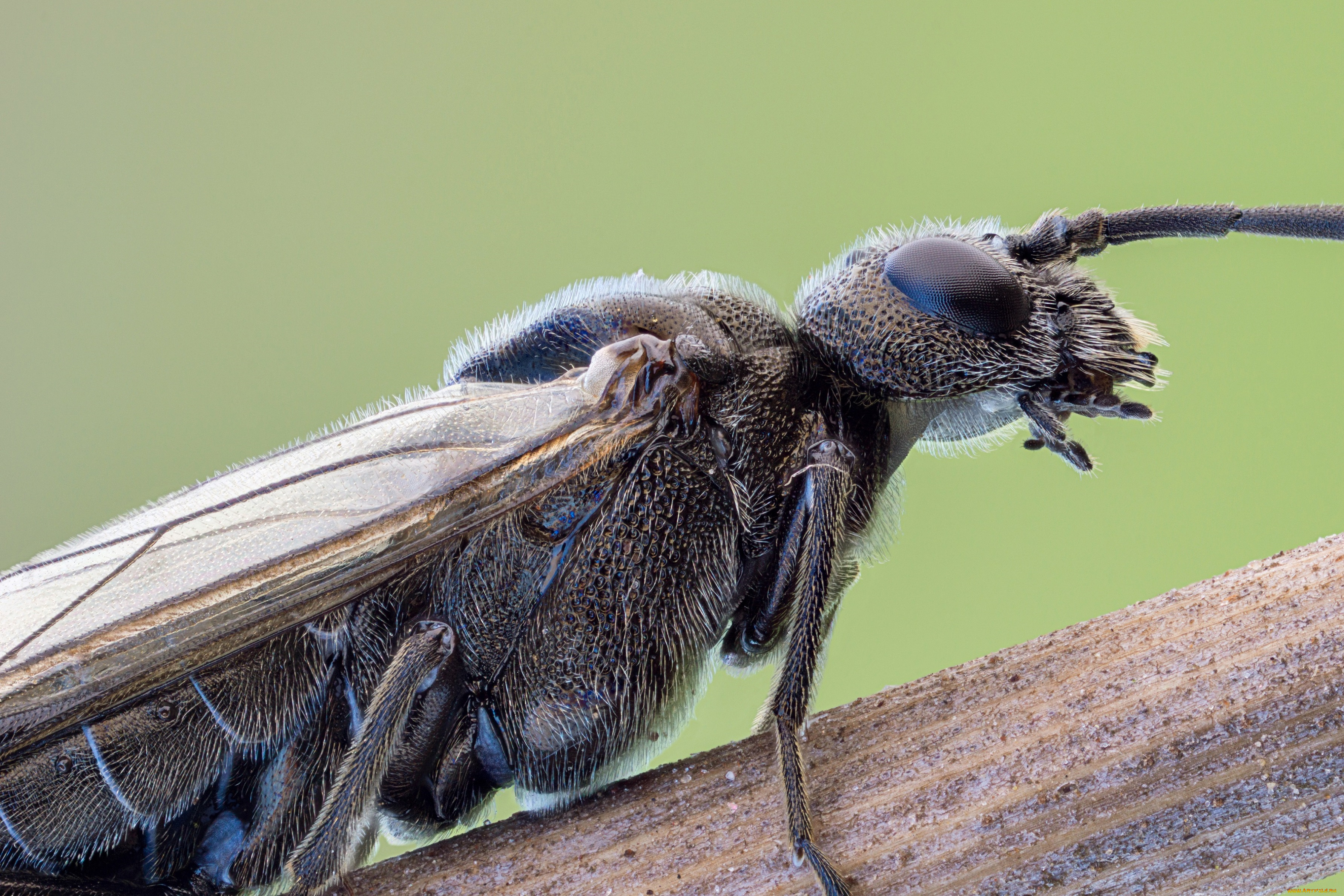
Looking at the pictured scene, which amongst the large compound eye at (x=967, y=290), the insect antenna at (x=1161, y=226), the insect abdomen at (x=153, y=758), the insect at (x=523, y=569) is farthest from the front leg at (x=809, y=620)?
the insect abdomen at (x=153, y=758)

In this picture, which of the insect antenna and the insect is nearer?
the insect

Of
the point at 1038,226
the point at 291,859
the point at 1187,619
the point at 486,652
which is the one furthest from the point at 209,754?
the point at 1038,226

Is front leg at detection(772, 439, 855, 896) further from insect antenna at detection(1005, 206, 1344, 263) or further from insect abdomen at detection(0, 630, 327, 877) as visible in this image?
insect abdomen at detection(0, 630, 327, 877)

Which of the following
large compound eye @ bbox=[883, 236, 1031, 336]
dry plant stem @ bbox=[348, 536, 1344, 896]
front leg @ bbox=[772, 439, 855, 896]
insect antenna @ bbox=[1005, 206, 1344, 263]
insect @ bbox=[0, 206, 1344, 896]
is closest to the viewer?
dry plant stem @ bbox=[348, 536, 1344, 896]

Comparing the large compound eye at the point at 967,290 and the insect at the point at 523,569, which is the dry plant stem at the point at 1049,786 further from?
the large compound eye at the point at 967,290

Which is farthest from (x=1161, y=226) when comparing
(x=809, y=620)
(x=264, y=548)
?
(x=264, y=548)

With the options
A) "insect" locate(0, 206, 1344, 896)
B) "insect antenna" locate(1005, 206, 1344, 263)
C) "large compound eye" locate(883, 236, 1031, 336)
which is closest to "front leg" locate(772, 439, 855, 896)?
"insect" locate(0, 206, 1344, 896)

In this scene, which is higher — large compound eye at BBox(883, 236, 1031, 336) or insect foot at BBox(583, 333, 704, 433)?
insect foot at BBox(583, 333, 704, 433)

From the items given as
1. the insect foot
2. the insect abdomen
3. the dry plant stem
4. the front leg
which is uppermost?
the insect foot
